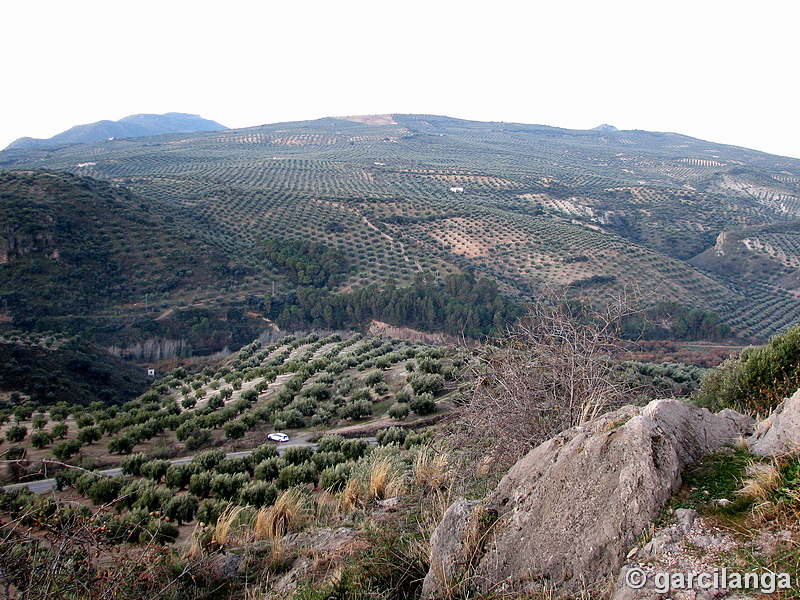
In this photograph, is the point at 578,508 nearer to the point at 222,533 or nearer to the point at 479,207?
the point at 222,533

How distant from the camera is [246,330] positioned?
38156mm

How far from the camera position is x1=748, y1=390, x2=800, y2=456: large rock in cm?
362

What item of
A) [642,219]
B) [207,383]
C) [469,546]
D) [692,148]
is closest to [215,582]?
[469,546]

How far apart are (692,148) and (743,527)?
174 metres

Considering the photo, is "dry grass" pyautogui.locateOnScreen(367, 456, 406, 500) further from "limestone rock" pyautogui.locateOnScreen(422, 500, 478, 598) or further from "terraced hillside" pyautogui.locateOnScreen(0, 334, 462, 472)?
"terraced hillside" pyautogui.locateOnScreen(0, 334, 462, 472)

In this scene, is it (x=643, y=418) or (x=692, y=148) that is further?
(x=692, y=148)

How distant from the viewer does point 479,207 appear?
208ft

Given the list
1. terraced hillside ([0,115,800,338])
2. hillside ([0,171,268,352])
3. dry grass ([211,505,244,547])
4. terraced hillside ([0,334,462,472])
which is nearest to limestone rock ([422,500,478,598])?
dry grass ([211,505,244,547])

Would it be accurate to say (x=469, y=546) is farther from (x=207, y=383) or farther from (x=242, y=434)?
(x=207, y=383)

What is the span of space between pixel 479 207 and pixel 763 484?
2454 inches

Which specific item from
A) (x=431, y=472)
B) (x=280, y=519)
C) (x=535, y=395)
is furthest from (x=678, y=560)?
(x=280, y=519)

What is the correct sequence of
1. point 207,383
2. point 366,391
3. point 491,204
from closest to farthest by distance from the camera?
point 366,391, point 207,383, point 491,204

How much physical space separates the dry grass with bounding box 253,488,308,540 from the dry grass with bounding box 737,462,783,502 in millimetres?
4573

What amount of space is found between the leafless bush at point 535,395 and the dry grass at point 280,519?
222 centimetres
